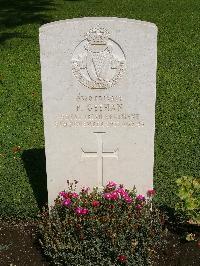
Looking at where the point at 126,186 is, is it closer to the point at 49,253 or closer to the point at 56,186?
the point at 56,186

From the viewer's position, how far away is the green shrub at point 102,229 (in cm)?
459

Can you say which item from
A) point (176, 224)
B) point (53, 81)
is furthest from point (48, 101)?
point (176, 224)

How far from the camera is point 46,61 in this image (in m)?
4.66

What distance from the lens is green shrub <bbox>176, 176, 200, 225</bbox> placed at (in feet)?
15.9

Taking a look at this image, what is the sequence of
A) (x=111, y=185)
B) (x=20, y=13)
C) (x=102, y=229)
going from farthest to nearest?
(x=20, y=13) < (x=111, y=185) < (x=102, y=229)

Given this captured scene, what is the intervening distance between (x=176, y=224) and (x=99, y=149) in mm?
1136

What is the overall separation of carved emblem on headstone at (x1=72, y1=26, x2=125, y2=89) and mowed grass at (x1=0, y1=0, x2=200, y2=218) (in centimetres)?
185

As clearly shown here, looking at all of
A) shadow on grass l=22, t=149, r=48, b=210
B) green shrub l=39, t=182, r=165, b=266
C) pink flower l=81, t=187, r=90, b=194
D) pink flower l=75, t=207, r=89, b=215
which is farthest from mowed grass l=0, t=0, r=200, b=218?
pink flower l=75, t=207, r=89, b=215

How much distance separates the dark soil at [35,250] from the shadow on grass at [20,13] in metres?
8.93

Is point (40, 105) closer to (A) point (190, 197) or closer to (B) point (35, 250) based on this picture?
(B) point (35, 250)

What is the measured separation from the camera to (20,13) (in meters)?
16.7

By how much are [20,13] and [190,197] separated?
13.0 metres

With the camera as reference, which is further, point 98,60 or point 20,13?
point 20,13

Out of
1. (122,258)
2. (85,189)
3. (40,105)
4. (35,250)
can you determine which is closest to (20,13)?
(40,105)
